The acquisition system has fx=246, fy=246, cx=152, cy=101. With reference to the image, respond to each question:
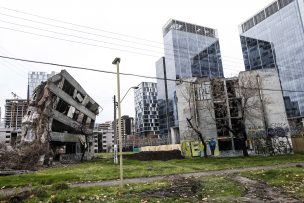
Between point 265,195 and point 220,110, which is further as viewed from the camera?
point 220,110

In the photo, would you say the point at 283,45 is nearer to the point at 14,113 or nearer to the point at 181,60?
the point at 181,60

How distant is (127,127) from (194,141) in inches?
6280

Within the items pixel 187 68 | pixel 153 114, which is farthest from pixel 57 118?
pixel 153 114

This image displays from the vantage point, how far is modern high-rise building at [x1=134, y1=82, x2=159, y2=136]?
166 meters

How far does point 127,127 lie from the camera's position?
19662 cm

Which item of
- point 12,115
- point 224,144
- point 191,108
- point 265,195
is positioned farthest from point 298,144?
point 12,115

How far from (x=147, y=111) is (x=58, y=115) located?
130 meters

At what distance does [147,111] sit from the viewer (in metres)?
169

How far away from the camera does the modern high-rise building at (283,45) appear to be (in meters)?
105

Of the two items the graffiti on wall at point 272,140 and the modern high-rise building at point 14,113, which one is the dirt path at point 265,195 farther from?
the modern high-rise building at point 14,113

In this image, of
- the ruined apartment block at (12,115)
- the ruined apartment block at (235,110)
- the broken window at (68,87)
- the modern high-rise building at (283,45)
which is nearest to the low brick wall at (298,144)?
the ruined apartment block at (235,110)

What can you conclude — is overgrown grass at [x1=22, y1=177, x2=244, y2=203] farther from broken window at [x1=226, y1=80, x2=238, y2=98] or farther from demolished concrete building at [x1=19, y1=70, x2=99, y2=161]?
broken window at [x1=226, y1=80, x2=238, y2=98]

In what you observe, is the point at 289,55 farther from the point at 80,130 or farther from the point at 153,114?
the point at 80,130

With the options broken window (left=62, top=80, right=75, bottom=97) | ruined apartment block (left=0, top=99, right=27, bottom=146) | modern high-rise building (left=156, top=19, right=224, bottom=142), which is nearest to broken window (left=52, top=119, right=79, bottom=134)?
broken window (left=62, top=80, right=75, bottom=97)
